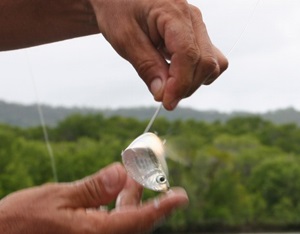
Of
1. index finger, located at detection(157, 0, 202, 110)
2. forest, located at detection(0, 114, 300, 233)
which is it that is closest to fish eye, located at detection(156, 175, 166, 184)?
index finger, located at detection(157, 0, 202, 110)

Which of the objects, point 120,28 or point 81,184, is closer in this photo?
point 81,184

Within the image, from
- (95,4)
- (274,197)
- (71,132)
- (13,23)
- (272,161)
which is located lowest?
(274,197)

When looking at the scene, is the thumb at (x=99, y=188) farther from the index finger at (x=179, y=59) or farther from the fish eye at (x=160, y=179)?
the index finger at (x=179, y=59)

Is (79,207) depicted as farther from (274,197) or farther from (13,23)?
(274,197)

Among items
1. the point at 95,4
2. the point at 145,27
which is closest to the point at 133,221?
the point at 145,27

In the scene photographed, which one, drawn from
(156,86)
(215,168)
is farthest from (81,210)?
(215,168)

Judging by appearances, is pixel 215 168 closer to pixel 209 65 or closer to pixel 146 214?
pixel 209 65

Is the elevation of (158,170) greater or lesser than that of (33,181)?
greater
